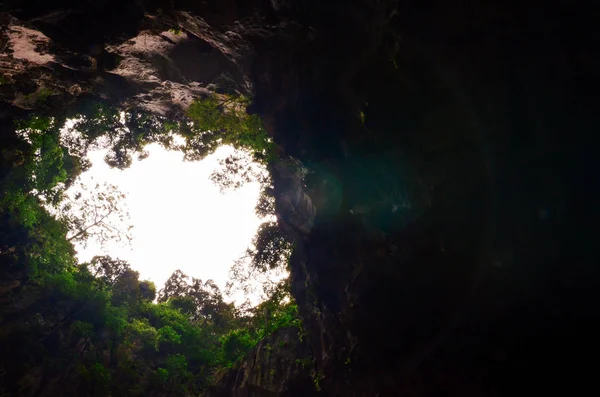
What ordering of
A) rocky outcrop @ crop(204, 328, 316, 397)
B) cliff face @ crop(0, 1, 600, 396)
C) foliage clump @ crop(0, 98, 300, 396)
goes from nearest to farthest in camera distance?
cliff face @ crop(0, 1, 600, 396), rocky outcrop @ crop(204, 328, 316, 397), foliage clump @ crop(0, 98, 300, 396)

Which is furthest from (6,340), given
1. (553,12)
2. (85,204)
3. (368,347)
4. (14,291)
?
(553,12)

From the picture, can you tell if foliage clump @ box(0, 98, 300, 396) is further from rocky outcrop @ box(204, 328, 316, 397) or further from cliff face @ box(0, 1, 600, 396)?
cliff face @ box(0, 1, 600, 396)

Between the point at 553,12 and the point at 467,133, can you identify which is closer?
the point at 553,12

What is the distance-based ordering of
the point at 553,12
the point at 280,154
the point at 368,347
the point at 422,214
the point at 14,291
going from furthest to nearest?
the point at 14,291
the point at 280,154
the point at 368,347
the point at 422,214
the point at 553,12

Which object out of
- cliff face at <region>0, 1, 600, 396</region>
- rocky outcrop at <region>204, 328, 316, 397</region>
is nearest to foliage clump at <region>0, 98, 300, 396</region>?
rocky outcrop at <region>204, 328, 316, 397</region>

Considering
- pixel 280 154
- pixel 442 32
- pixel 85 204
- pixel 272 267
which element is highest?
pixel 442 32

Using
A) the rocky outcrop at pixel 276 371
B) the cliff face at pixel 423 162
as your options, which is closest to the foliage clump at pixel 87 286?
the rocky outcrop at pixel 276 371

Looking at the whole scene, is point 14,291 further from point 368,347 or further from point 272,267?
point 368,347
